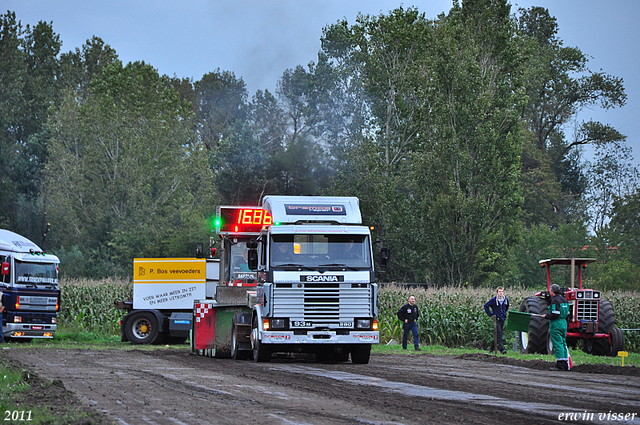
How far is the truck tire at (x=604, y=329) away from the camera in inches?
931

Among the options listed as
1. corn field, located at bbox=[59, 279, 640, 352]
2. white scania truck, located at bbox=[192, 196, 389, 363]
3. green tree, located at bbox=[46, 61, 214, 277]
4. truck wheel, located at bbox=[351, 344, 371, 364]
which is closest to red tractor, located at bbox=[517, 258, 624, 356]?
corn field, located at bbox=[59, 279, 640, 352]

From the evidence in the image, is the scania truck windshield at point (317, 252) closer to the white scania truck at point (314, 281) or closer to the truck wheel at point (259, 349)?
the white scania truck at point (314, 281)

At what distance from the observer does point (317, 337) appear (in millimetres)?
18047

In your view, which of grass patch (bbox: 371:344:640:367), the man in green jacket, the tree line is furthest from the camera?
the tree line

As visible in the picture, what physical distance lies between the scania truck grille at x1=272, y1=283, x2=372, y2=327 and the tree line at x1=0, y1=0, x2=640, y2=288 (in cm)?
2505

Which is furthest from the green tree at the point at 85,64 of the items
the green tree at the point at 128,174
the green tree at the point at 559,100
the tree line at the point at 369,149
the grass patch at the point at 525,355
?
the grass patch at the point at 525,355

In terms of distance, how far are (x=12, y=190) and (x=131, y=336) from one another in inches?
1917

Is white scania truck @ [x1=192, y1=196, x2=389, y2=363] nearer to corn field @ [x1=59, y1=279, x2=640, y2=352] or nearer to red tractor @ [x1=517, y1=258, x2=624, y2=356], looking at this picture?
red tractor @ [x1=517, y1=258, x2=624, y2=356]

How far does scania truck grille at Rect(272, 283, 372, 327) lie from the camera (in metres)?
18.0

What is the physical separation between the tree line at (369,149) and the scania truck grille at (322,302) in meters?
25.0

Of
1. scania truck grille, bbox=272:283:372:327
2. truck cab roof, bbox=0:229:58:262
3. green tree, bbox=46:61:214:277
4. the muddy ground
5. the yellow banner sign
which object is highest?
green tree, bbox=46:61:214:277

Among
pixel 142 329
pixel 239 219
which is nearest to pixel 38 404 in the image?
pixel 239 219

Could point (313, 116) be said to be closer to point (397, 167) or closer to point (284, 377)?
point (397, 167)

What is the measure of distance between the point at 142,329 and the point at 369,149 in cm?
2218
